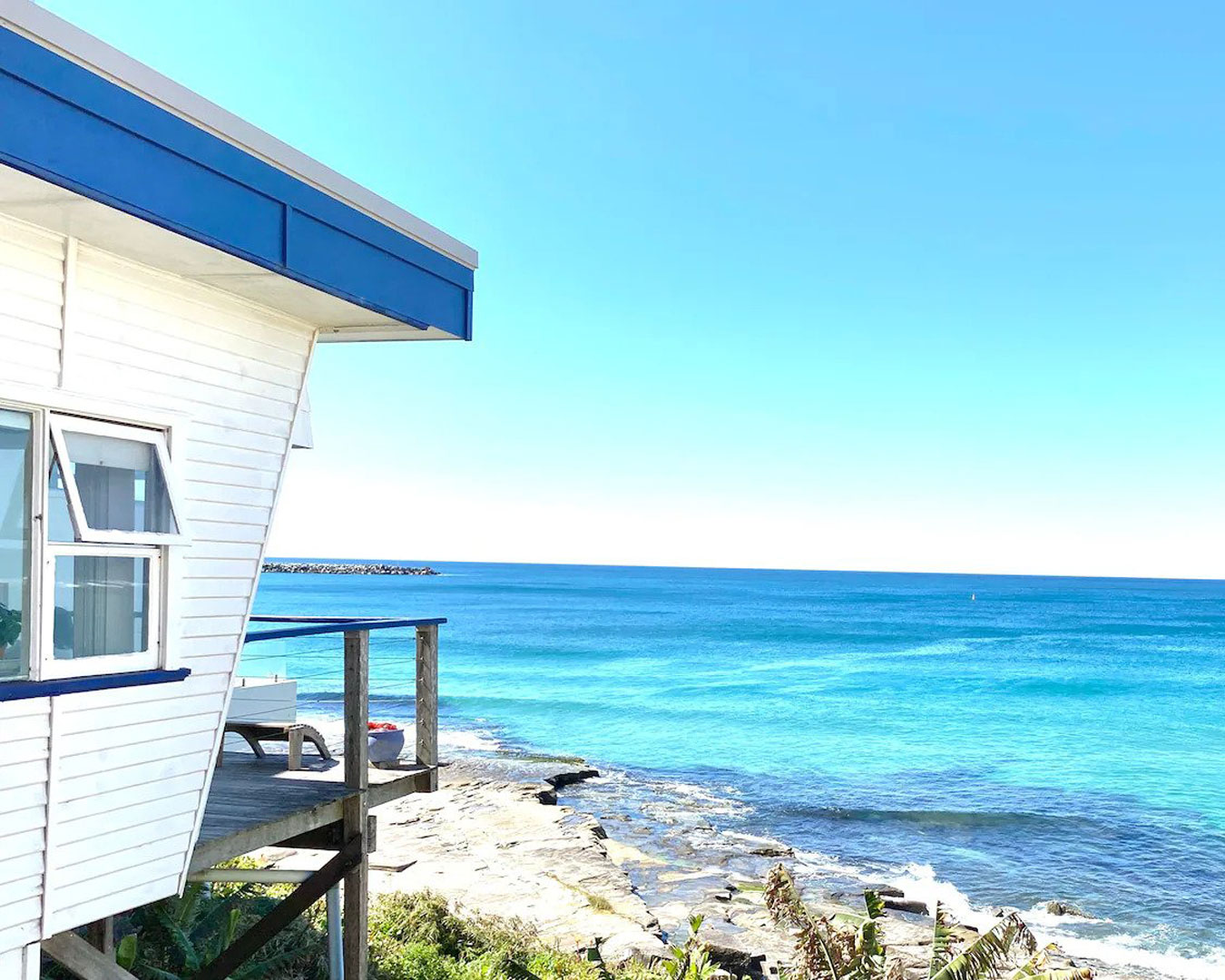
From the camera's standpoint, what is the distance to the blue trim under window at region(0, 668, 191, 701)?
4676 mm

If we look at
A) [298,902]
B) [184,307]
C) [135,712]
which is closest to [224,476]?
[184,307]

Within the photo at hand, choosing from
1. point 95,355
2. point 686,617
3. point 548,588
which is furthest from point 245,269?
point 548,588

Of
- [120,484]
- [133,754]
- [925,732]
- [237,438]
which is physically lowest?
[925,732]

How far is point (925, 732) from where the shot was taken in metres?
41.6

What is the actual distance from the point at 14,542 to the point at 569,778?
86.0 ft

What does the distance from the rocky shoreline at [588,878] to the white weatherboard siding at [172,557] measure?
385 inches

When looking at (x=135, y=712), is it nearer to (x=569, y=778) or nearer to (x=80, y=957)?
(x=80, y=957)

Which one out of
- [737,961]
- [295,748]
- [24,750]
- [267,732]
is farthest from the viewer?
[737,961]

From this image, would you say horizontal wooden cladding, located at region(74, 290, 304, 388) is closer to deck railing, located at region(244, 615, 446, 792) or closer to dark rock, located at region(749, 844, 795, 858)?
deck railing, located at region(244, 615, 446, 792)

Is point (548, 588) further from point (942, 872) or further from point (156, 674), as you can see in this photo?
point (156, 674)

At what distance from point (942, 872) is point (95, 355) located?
20.5 metres

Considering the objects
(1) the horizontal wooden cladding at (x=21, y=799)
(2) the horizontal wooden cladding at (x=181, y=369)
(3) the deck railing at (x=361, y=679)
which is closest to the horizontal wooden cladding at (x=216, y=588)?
(3) the deck railing at (x=361, y=679)

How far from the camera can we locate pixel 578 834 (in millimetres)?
22250

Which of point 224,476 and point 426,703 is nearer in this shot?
point 224,476
